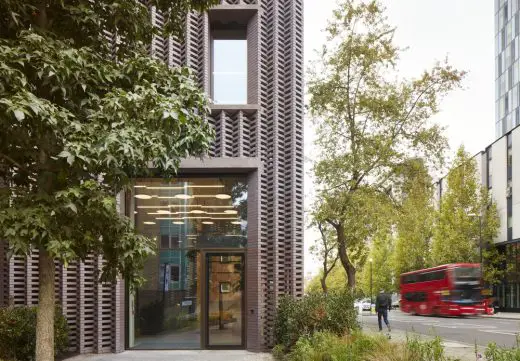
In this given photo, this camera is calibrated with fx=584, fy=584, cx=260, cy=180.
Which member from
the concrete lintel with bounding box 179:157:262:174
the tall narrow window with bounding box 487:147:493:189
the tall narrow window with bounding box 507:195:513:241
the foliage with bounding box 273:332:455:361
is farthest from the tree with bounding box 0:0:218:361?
the tall narrow window with bounding box 487:147:493:189

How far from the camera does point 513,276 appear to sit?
48906 millimetres

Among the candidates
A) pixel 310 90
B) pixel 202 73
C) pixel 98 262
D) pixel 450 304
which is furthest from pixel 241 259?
pixel 450 304

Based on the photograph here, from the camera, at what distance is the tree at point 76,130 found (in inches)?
265

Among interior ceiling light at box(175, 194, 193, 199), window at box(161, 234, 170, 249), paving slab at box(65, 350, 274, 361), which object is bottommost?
paving slab at box(65, 350, 274, 361)

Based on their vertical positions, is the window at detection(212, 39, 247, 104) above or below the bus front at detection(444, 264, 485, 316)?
above

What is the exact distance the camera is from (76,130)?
6.84 meters

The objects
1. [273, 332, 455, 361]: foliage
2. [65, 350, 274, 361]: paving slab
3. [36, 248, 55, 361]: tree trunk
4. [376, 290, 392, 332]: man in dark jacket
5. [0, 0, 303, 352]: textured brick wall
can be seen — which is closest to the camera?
[36, 248, 55, 361]: tree trunk

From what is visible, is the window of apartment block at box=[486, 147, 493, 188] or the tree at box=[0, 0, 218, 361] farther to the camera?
the window of apartment block at box=[486, 147, 493, 188]

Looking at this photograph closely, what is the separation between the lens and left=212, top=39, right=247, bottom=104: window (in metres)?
15.8

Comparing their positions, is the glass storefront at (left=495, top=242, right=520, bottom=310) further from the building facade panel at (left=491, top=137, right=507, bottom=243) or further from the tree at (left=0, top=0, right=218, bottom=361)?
the tree at (left=0, top=0, right=218, bottom=361)

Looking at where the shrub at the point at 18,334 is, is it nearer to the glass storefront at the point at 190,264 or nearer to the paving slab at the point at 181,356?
the paving slab at the point at 181,356

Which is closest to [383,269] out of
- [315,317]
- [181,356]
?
[315,317]

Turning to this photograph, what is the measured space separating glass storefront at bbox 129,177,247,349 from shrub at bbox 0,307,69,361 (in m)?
2.64

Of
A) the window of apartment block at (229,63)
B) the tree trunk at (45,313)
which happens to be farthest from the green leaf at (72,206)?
the window of apartment block at (229,63)
